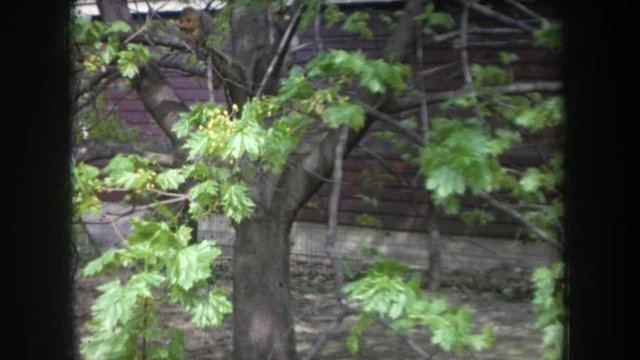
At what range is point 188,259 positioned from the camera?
2729 millimetres

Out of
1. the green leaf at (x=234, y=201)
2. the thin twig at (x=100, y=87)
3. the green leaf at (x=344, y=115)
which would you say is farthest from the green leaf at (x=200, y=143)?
the thin twig at (x=100, y=87)

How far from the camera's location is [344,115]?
112 inches

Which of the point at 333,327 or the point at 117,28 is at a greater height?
the point at 117,28

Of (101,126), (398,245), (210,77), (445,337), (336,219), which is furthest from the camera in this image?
(398,245)

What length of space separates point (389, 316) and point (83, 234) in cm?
154

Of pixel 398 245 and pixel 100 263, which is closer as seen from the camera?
pixel 100 263

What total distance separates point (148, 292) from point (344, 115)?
97cm

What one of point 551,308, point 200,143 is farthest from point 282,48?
point 551,308

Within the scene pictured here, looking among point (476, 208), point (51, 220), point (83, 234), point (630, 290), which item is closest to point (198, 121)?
point (83, 234)

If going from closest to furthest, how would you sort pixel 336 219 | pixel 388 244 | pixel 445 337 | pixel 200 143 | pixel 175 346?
1. pixel 445 337
2. pixel 200 143
3. pixel 175 346
4. pixel 336 219
5. pixel 388 244

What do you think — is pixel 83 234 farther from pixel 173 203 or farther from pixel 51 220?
pixel 51 220

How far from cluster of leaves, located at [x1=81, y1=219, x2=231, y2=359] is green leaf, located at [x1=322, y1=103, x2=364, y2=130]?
0.66 meters

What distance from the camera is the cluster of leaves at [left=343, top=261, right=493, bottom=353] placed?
252 cm

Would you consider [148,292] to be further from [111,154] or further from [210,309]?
[111,154]
